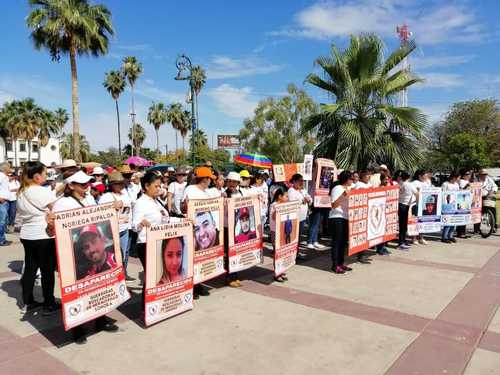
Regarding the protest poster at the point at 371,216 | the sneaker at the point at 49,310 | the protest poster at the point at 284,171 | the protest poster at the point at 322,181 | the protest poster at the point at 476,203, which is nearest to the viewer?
the sneaker at the point at 49,310

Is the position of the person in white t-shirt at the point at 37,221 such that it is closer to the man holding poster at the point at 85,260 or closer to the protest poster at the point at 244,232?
the man holding poster at the point at 85,260

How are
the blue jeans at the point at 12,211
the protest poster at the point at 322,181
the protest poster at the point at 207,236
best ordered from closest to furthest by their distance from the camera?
the protest poster at the point at 207,236
the protest poster at the point at 322,181
the blue jeans at the point at 12,211

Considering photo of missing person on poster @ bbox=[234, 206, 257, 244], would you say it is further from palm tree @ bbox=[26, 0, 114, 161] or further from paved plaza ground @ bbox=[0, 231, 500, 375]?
palm tree @ bbox=[26, 0, 114, 161]

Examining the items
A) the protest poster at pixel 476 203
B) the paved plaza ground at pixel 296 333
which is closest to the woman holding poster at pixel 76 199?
the paved plaza ground at pixel 296 333

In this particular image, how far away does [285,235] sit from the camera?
18.8 ft

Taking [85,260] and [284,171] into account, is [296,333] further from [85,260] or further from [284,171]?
[284,171]

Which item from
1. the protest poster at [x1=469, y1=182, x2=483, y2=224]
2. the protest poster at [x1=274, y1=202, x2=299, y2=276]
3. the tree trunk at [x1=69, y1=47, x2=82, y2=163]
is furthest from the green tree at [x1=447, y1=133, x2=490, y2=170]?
Answer: the protest poster at [x1=274, y1=202, x2=299, y2=276]

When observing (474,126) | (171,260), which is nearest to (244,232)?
(171,260)

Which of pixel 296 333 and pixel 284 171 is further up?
pixel 284 171

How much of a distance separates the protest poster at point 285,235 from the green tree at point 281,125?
1664 centimetres

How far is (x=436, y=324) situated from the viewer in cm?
414

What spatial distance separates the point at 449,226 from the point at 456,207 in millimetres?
490

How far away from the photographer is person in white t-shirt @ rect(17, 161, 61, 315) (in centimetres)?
420

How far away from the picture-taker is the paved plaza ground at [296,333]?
3.29 metres
